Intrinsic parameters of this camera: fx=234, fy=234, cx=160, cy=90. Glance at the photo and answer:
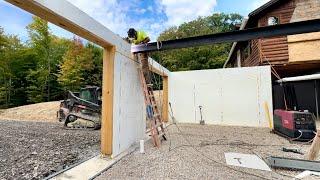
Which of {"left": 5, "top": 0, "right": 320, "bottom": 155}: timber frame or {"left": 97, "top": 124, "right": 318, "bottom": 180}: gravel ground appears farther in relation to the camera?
{"left": 97, "top": 124, "right": 318, "bottom": 180}: gravel ground

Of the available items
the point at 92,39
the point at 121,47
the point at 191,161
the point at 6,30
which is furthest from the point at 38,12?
the point at 6,30

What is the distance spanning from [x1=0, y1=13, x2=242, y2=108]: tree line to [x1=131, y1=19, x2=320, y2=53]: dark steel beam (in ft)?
52.0

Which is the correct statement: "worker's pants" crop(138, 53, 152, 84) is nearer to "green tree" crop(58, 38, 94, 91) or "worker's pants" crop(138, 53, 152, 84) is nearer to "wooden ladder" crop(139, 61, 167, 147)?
"wooden ladder" crop(139, 61, 167, 147)

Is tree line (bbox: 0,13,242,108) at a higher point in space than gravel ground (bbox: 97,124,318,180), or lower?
higher

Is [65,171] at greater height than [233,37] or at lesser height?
lesser

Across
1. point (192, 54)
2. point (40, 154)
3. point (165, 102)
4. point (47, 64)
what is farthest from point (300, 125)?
point (47, 64)

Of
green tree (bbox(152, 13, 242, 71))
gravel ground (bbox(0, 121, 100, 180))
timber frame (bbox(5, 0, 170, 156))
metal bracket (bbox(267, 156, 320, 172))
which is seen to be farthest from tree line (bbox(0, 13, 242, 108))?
metal bracket (bbox(267, 156, 320, 172))

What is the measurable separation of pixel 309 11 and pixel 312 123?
5.72 m

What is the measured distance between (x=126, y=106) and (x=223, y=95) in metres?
6.58

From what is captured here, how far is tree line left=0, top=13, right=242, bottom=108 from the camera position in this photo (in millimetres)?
22000

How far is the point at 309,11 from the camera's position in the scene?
997 cm

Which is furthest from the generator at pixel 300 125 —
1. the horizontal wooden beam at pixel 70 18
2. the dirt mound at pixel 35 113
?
the dirt mound at pixel 35 113

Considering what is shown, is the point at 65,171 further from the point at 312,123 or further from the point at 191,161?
the point at 312,123

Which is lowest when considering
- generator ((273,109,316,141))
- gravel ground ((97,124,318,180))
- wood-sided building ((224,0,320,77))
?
gravel ground ((97,124,318,180))
